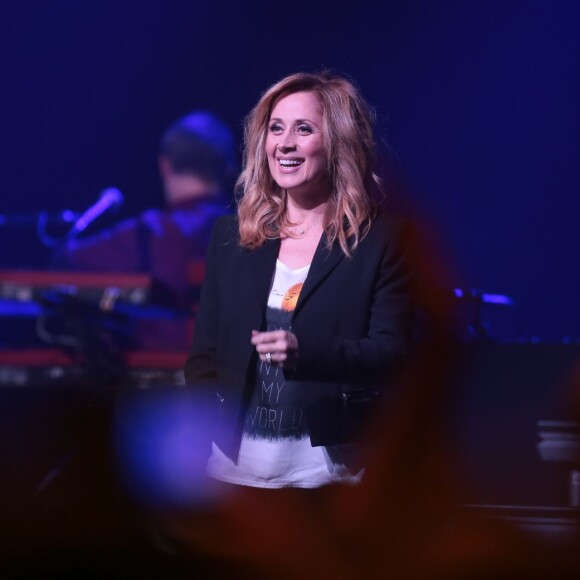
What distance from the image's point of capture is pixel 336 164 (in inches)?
69.5

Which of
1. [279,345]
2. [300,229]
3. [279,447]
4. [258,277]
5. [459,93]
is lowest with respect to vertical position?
[279,447]

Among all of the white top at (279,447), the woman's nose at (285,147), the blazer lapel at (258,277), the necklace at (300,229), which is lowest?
the white top at (279,447)

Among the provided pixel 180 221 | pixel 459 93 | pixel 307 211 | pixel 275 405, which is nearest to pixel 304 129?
pixel 307 211

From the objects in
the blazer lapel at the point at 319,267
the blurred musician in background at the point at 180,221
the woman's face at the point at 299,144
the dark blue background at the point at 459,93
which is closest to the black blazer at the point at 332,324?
the blazer lapel at the point at 319,267

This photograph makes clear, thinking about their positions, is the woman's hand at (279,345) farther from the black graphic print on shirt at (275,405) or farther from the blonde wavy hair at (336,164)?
the blonde wavy hair at (336,164)

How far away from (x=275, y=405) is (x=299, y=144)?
499mm

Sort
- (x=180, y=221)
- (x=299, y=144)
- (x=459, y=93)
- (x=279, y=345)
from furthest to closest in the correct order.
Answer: (x=180, y=221), (x=459, y=93), (x=299, y=144), (x=279, y=345)

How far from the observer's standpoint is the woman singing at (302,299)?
5.27 ft

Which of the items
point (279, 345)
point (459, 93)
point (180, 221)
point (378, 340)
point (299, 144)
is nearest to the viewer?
point (279, 345)

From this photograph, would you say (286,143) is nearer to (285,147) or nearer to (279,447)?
(285,147)

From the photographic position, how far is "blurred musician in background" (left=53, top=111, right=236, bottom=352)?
4859 millimetres

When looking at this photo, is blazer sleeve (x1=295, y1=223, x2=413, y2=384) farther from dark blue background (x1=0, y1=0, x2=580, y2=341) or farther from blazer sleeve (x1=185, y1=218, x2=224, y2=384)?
dark blue background (x1=0, y1=0, x2=580, y2=341)

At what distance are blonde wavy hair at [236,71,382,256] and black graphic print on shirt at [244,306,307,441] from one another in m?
0.17

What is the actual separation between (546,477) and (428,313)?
538mm
